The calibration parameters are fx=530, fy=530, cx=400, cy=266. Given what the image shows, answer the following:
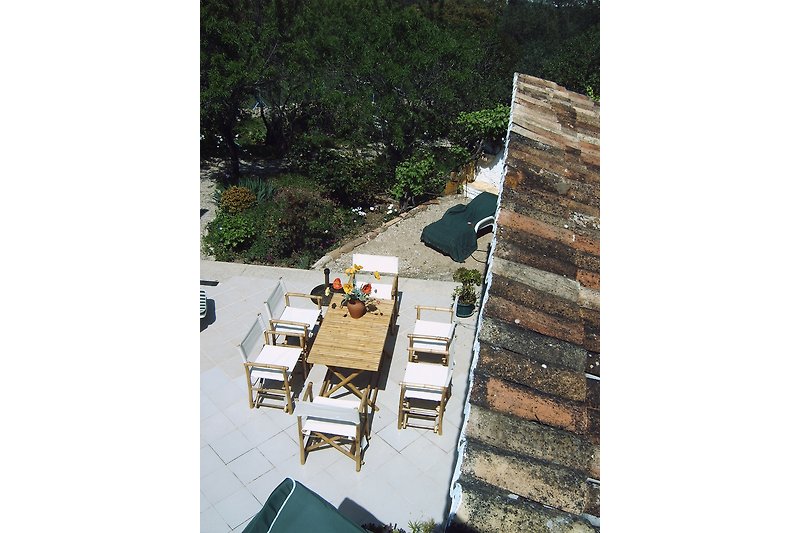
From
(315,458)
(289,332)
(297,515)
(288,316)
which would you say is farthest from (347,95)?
(297,515)

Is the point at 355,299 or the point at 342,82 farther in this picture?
the point at 342,82

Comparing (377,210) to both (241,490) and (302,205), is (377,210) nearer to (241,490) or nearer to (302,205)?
→ (302,205)

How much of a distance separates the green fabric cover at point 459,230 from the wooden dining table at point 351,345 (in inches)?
171

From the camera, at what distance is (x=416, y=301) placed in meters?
10.3

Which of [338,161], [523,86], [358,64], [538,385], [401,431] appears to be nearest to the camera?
[538,385]

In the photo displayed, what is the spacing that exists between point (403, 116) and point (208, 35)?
20.0 feet

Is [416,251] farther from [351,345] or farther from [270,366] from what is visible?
[270,366]

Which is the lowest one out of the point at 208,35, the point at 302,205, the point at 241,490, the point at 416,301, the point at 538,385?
the point at 241,490

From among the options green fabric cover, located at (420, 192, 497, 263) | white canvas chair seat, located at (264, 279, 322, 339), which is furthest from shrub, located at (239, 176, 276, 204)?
white canvas chair seat, located at (264, 279, 322, 339)

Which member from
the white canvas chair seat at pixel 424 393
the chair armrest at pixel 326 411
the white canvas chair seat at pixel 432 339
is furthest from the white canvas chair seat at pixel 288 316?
the chair armrest at pixel 326 411

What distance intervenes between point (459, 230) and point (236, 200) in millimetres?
6179

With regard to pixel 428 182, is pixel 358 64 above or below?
above

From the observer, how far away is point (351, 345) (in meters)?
7.46

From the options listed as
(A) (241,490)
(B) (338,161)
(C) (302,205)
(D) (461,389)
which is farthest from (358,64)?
(A) (241,490)
